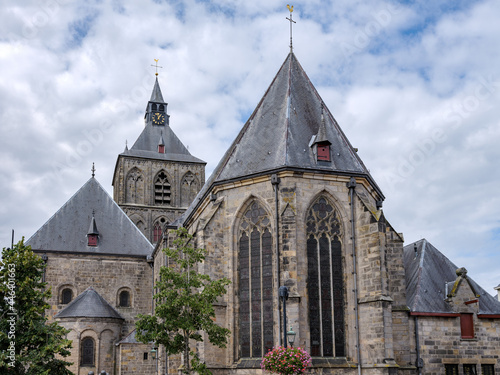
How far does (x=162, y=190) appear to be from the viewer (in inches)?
2003

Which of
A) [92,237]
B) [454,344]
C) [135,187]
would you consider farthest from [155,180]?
[454,344]

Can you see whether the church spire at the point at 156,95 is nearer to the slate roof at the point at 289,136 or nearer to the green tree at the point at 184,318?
the slate roof at the point at 289,136

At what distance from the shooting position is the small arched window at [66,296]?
3428 cm

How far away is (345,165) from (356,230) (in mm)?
2624

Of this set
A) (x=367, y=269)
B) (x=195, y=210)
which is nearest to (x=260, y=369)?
(x=367, y=269)

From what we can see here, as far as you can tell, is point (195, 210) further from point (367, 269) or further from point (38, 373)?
point (38, 373)

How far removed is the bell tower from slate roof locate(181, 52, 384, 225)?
86.5 ft

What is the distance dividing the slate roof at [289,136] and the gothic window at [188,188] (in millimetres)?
26932

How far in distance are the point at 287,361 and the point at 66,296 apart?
2155 centimetres

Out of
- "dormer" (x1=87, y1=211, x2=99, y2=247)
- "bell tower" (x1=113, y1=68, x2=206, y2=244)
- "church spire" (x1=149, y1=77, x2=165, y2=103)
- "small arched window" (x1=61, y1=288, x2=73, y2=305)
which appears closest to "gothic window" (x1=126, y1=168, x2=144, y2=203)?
"bell tower" (x1=113, y1=68, x2=206, y2=244)

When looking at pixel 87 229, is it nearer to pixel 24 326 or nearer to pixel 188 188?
pixel 188 188

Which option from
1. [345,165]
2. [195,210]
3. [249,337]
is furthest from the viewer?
[195,210]

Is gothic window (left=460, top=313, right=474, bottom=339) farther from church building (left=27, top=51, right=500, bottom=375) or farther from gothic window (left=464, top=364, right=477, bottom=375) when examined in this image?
gothic window (left=464, top=364, right=477, bottom=375)

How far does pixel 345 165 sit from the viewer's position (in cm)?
2241
